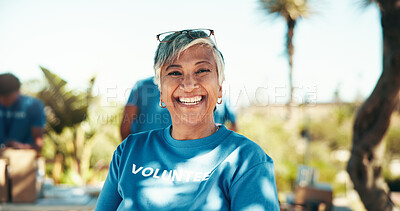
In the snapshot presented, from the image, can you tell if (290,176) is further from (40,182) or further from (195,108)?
(195,108)

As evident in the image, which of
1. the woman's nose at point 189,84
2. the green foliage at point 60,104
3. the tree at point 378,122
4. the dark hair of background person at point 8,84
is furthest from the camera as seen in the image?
the green foliage at point 60,104

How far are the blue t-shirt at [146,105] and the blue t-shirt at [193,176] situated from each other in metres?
1.26

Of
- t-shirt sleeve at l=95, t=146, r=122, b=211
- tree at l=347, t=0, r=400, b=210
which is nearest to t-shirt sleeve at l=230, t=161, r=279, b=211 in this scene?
t-shirt sleeve at l=95, t=146, r=122, b=211

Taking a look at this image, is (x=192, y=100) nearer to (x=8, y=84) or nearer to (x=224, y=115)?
(x=224, y=115)

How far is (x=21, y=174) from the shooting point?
131 inches

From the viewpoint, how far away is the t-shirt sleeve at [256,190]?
41.6 inches

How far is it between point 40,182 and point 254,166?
314 cm

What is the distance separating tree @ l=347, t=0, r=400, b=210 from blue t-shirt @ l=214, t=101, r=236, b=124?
1281 mm

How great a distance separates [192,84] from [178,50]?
0.47ft

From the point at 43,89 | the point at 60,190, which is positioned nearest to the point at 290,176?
the point at 43,89

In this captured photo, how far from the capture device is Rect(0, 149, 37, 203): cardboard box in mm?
3311

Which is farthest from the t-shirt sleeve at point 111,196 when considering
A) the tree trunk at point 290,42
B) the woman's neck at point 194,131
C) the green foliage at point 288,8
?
the green foliage at point 288,8

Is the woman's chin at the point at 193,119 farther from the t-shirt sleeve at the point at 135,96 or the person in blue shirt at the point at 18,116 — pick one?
the person in blue shirt at the point at 18,116

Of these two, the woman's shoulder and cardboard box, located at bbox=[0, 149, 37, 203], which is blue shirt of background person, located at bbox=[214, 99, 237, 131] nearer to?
the woman's shoulder
